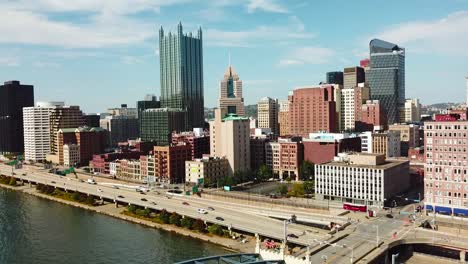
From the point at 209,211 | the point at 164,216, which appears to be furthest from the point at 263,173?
the point at 164,216

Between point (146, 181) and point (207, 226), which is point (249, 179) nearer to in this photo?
point (146, 181)

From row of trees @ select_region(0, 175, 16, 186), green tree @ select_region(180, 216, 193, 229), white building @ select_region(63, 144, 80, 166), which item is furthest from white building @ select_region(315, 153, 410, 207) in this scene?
white building @ select_region(63, 144, 80, 166)

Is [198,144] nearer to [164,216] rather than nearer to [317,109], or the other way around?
[164,216]

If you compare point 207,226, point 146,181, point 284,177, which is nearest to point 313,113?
point 284,177

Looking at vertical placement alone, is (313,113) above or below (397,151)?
above

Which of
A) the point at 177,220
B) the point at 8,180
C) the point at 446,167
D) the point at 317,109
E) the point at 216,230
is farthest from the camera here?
the point at 317,109

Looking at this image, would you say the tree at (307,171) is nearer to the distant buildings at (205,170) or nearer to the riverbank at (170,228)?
the distant buildings at (205,170)
